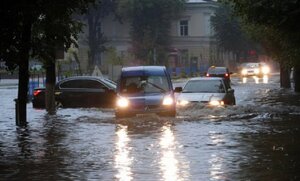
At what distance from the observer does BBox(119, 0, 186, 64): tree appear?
85938mm

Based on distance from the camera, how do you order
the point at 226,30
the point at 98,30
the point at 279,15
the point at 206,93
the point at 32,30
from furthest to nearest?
the point at 98,30 → the point at 226,30 → the point at 206,93 → the point at 279,15 → the point at 32,30

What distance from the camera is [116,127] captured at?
1912 centimetres

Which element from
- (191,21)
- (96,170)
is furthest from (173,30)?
(96,170)

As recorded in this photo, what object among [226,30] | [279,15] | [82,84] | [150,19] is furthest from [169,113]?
[226,30]

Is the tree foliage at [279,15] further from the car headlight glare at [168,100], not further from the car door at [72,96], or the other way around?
the car door at [72,96]

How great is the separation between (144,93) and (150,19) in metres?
67.1

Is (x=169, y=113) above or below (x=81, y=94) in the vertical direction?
below

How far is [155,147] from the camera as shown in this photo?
46.8 feet

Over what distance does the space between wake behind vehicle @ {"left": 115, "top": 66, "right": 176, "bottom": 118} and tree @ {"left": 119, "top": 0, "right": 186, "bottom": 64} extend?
206ft

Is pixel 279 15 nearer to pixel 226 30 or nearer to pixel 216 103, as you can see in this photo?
pixel 216 103

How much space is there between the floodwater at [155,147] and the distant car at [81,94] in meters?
4.97

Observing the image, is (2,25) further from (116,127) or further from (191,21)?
(191,21)

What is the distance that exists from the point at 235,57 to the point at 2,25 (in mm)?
85913

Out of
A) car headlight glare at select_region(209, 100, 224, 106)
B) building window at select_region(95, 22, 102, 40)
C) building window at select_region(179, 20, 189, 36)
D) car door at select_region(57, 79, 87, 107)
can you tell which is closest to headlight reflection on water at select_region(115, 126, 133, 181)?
car headlight glare at select_region(209, 100, 224, 106)
